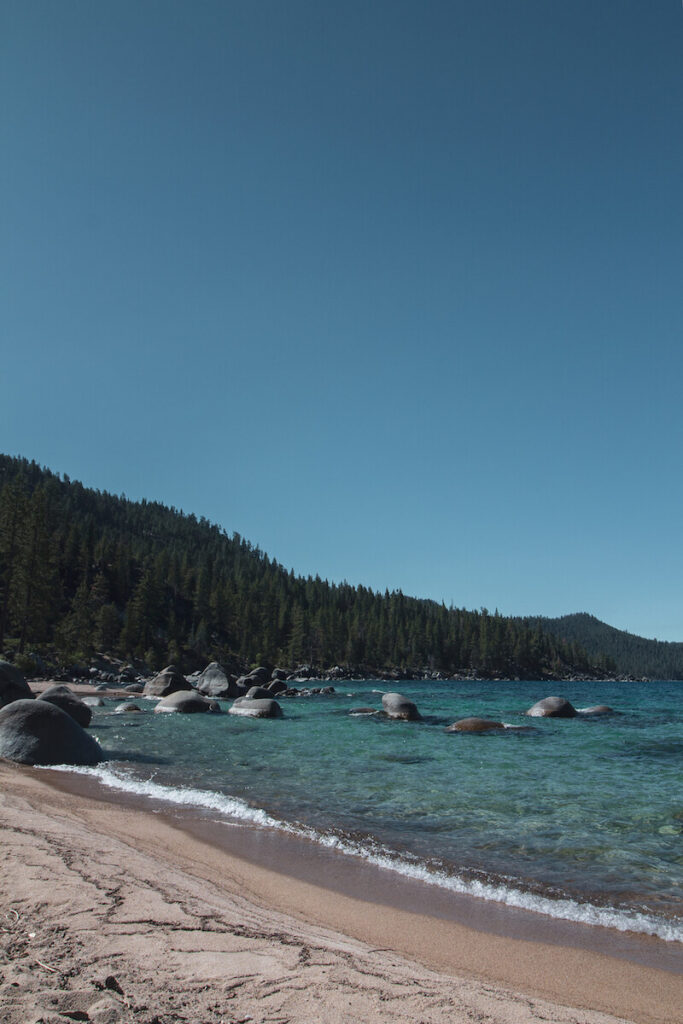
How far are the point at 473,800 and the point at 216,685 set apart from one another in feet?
143

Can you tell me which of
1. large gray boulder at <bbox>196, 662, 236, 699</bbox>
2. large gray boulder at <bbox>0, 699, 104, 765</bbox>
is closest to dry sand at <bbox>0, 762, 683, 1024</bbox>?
large gray boulder at <bbox>0, 699, 104, 765</bbox>

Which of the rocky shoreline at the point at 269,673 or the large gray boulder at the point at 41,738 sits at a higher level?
the large gray boulder at the point at 41,738

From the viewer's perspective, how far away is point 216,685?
2061 inches

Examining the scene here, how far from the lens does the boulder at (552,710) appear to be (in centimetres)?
3650

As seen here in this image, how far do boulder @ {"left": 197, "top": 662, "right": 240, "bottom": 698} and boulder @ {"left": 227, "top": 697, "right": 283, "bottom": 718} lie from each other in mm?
15824

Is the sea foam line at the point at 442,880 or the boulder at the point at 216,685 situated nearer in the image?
the sea foam line at the point at 442,880

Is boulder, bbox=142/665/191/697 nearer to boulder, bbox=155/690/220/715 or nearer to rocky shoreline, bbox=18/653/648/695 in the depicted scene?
rocky shoreline, bbox=18/653/648/695

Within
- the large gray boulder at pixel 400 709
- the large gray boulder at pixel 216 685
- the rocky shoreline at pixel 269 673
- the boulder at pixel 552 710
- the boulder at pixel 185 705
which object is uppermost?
the boulder at pixel 552 710

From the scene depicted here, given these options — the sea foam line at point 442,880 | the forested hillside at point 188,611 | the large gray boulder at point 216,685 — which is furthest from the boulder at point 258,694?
the sea foam line at point 442,880

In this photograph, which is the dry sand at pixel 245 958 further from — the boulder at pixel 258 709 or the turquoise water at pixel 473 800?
the boulder at pixel 258 709

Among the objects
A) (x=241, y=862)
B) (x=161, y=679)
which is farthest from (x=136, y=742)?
(x=161, y=679)

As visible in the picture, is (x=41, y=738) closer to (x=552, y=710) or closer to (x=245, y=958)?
(x=245, y=958)

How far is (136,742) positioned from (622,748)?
17639 millimetres

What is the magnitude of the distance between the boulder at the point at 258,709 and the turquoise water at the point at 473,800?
10365 mm
